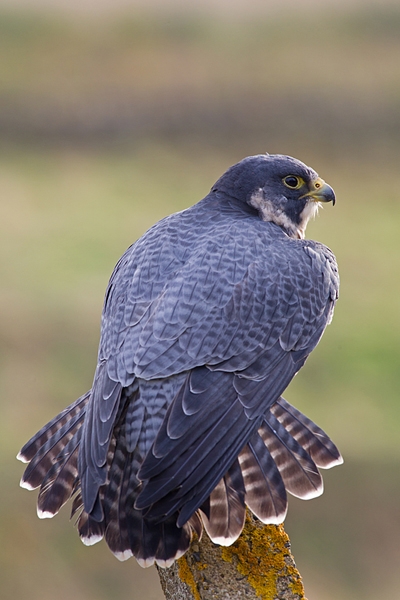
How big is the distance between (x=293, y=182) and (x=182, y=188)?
392 inches

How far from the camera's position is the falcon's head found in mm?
5051

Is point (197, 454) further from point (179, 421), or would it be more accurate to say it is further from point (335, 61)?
point (335, 61)

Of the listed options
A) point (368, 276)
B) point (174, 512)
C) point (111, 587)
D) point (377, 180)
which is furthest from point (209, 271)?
point (377, 180)

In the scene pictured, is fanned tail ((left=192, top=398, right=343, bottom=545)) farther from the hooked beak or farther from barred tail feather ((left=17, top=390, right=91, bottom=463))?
the hooked beak

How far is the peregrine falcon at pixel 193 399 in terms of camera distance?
3.81 meters

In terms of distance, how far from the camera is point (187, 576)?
389cm

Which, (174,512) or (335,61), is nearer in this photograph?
(174,512)

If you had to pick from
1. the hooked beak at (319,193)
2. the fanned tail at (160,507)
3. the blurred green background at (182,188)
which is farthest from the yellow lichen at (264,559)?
the blurred green background at (182,188)

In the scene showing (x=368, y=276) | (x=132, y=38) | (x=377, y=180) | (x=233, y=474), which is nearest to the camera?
(x=233, y=474)

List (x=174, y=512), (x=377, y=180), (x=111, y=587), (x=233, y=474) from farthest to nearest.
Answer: (x=377, y=180) < (x=111, y=587) < (x=233, y=474) < (x=174, y=512)

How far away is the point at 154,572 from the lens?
7.61 m

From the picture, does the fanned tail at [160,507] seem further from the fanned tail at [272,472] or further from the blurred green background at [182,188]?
the blurred green background at [182,188]

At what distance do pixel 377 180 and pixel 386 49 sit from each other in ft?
8.56

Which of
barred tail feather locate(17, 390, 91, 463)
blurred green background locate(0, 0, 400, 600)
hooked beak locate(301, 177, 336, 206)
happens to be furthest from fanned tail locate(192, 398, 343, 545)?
blurred green background locate(0, 0, 400, 600)
